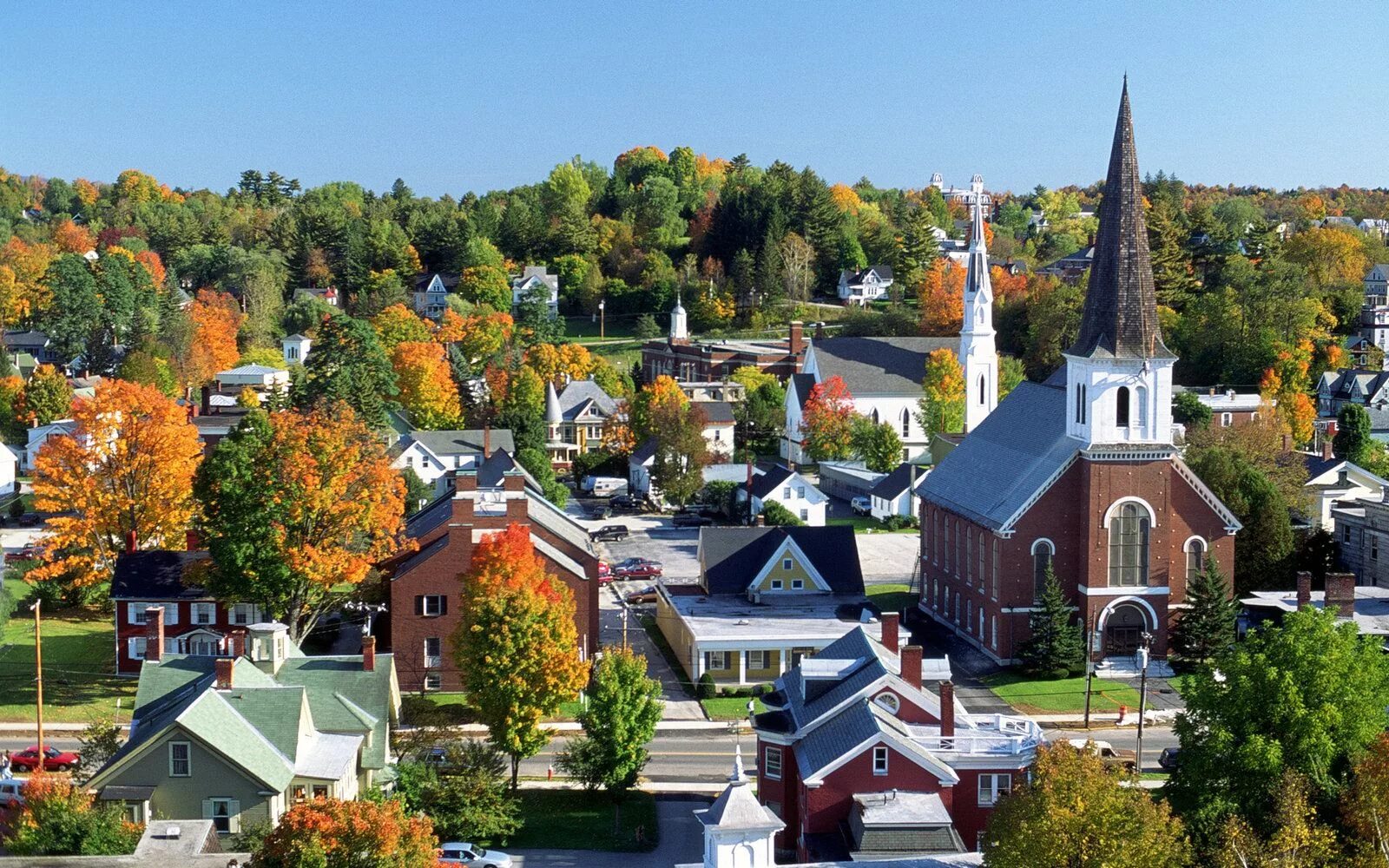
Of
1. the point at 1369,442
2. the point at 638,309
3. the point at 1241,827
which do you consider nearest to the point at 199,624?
the point at 1241,827

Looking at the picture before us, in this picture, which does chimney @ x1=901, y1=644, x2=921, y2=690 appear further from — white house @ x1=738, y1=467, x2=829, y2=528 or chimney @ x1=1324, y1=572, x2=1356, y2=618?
white house @ x1=738, y1=467, x2=829, y2=528

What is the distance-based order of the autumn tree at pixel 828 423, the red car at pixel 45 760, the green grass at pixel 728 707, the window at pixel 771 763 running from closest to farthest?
the window at pixel 771 763
the red car at pixel 45 760
the green grass at pixel 728 707
the autumn tree at pixel 828 423

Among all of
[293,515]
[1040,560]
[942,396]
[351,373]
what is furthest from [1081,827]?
[942,396]

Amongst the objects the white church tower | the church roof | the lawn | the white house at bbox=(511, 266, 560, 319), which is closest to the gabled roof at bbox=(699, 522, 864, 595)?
the lawn

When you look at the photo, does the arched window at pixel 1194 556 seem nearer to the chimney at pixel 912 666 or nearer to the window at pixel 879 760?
the chimney at pixel 912 666

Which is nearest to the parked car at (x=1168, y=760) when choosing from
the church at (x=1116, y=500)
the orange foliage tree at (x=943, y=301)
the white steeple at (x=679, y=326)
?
the church at (x=1116, y=500)

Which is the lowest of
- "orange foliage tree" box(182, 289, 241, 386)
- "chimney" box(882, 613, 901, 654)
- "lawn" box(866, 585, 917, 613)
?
"lawn" box(866, 585, 917, 613)
